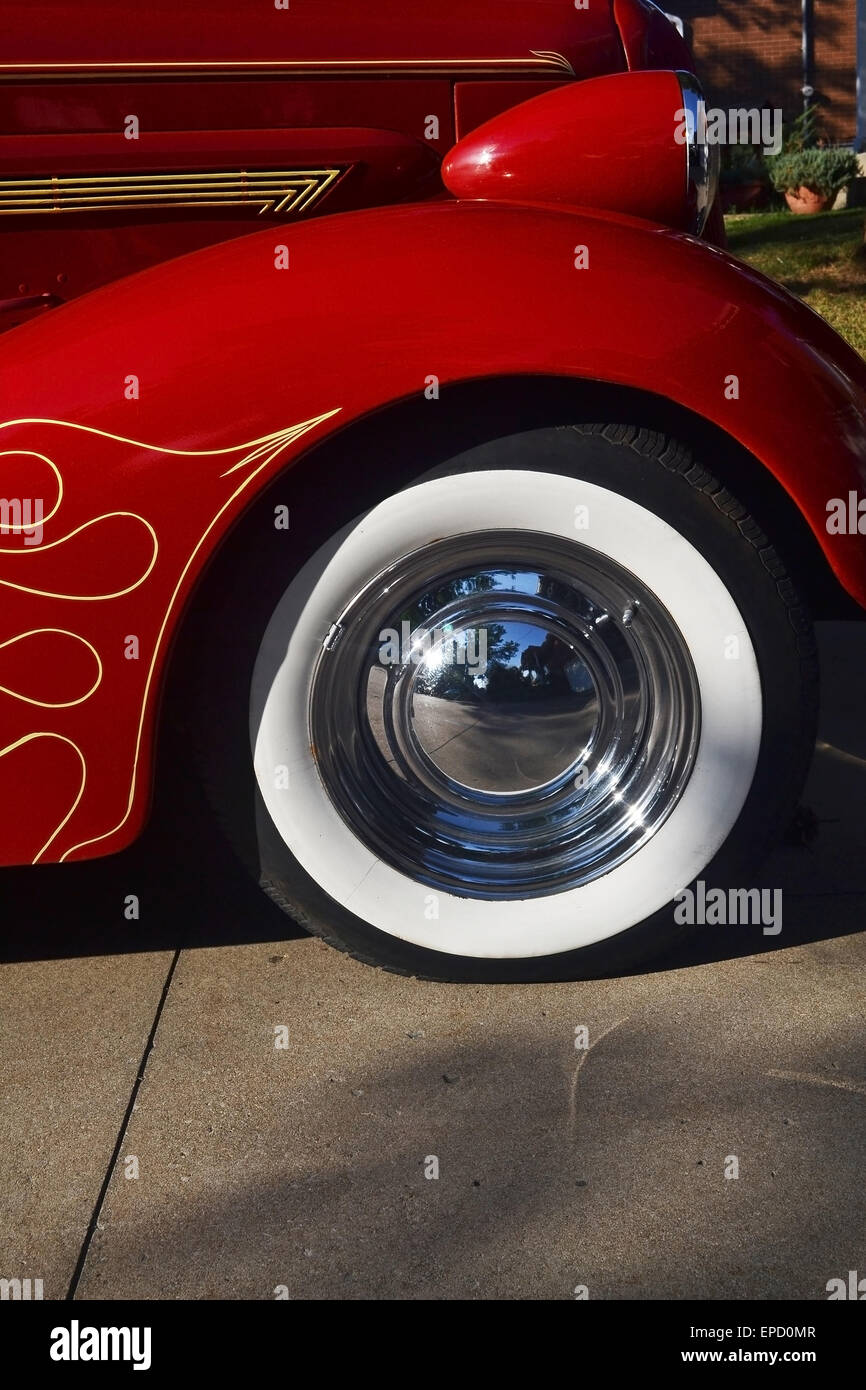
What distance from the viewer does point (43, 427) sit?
1.76m

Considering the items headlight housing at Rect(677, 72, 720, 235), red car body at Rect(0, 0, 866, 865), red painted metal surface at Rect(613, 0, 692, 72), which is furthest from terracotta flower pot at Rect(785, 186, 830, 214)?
red car body at Rect(0, 0, 866, 865)

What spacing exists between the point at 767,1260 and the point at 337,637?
3.37 feet

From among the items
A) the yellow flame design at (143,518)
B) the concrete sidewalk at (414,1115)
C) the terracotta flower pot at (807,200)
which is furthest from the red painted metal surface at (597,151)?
the terracotta flower pot at (807,200)

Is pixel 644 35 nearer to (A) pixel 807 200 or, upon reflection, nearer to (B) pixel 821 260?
(B) pixel 821 260

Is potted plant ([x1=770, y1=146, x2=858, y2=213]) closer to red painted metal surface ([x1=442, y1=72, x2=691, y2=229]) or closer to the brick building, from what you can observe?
the brick building

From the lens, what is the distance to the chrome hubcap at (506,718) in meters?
1.95

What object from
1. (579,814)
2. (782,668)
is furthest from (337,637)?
(782,668)

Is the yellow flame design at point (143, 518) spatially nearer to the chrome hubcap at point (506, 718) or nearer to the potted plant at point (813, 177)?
the chrome hubcap at point (506, 718)

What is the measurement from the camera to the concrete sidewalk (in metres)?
1.43

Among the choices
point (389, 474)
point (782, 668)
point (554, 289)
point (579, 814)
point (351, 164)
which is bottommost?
point (579, 814)

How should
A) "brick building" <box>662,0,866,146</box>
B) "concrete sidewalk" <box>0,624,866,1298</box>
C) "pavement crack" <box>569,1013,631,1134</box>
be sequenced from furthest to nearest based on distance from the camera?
1. "brick building" <box>662,0,866,146</box>
2. "pavement crack" <box>569,1013,631,1134</box>
3. "concrete sidewalk" <box>0,624,866,1298</box>

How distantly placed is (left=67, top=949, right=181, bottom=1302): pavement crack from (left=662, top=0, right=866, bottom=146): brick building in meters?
19.8
